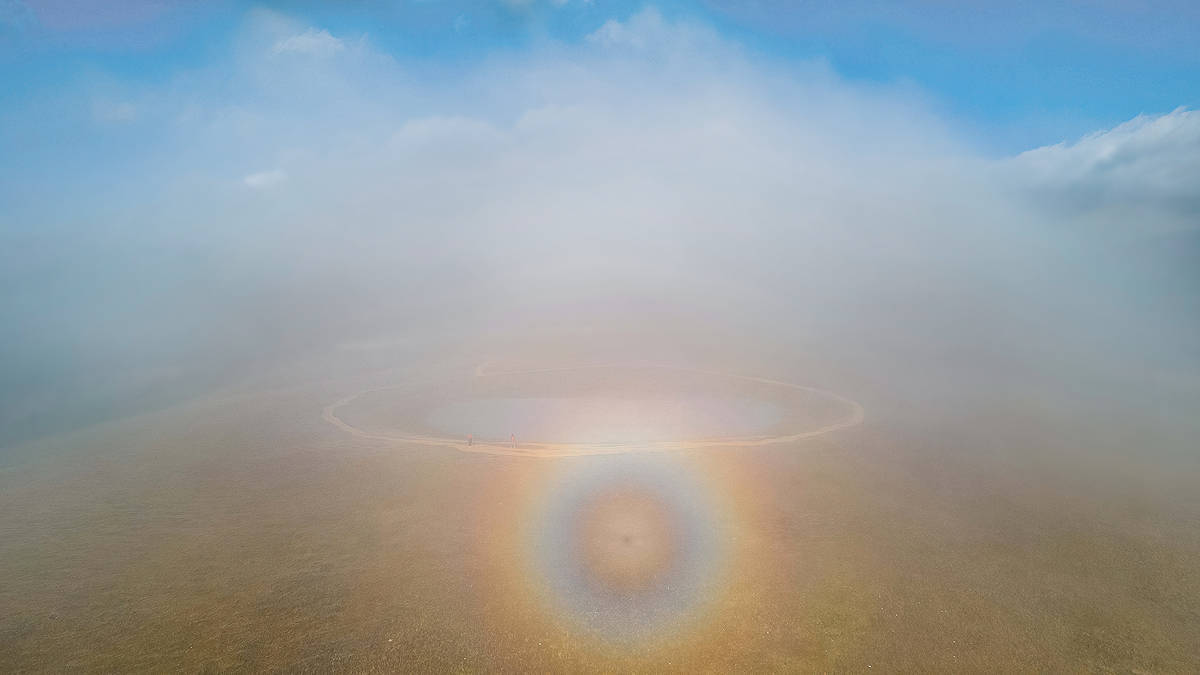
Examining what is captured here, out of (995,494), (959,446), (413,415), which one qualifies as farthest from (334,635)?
(959,446)

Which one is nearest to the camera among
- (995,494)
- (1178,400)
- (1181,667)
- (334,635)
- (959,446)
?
(1181,667)

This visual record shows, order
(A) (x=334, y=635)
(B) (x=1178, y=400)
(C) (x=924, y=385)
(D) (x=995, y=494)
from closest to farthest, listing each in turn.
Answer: (A) (x=334, y=635) < (D) (x=995, y=494) < (B) (x=1178, y=400) < (C) (x=924, y=385)

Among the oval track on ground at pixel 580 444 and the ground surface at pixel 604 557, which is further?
the oval track on ground at pixel 580 444

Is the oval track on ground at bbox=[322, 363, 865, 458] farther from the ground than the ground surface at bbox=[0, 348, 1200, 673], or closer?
farther from the ground

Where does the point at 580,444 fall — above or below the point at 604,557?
above

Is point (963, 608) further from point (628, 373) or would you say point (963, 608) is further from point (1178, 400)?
point (1178, 400)

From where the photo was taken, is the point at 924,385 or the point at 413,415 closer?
the point at 413,415

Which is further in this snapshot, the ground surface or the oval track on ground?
the oval track on ground

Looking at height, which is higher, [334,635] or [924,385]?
[924,385]

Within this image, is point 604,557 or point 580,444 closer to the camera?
point 604,557

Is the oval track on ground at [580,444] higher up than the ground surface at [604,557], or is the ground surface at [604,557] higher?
the oval track on ground at [580,444]
